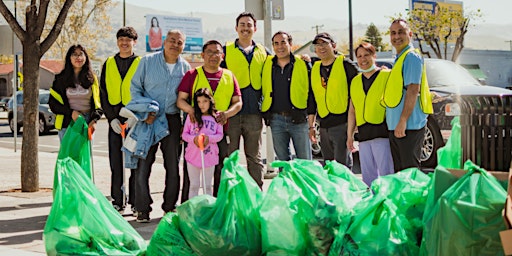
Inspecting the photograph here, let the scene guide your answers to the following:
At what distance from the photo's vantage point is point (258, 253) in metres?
4.93

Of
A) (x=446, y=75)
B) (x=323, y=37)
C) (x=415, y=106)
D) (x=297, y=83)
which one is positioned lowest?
(x=415, y=106)

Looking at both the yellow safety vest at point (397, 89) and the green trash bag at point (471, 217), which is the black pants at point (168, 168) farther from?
the green trash bag at point (471, 217)

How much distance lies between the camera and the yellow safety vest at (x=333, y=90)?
744 cm

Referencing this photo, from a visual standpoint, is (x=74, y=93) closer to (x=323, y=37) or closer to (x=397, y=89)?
(x=323, y=37)

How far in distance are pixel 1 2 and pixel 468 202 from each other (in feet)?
24.4

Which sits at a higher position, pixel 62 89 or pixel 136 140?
pixel 62 89

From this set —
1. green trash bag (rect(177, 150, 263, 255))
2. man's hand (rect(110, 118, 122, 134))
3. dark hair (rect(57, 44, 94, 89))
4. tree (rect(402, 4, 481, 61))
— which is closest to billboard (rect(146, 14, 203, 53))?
tree (rect(402, 4, 481, 61))

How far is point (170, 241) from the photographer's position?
5.09m

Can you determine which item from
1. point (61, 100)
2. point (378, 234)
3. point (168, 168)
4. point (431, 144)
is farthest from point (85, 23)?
point (378, 234)

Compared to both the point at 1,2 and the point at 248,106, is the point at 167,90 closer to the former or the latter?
the point at 248,106

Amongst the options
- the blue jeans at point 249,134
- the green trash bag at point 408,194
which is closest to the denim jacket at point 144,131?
the blue jeans at point 249,134

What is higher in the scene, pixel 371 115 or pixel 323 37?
pixel 323 37

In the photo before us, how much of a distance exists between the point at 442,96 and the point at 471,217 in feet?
24.9

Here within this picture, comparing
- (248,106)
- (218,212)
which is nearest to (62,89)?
(248,106)
